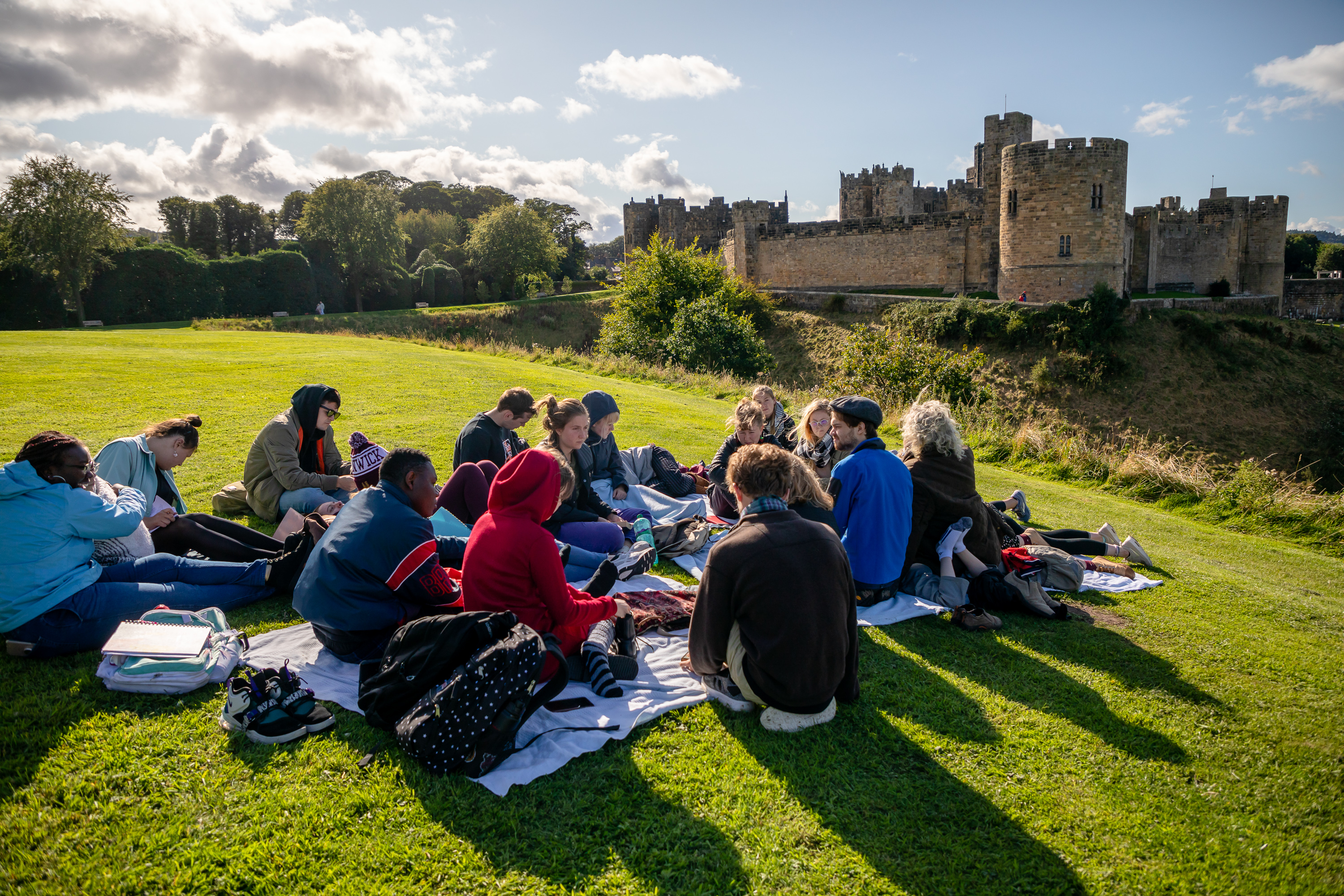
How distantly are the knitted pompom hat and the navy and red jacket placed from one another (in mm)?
2582

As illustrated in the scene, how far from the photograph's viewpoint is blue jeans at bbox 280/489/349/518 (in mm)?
5953

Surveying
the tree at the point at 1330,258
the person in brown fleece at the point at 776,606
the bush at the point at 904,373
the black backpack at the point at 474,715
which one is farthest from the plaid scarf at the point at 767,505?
the tree at the point at 1330,258

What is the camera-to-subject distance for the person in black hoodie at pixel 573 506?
561cm

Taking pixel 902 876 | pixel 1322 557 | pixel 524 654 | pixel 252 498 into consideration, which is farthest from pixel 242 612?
pixel 1322 557

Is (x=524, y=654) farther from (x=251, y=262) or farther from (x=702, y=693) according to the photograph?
(x=251, y=262)

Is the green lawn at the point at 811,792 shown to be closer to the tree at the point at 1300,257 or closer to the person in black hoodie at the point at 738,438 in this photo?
the person in black hoodie at the point at 738,438

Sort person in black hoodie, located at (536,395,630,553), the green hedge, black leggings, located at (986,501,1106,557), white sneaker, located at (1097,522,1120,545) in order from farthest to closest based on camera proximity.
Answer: the green hedge < white sneaker, located at (1097,522,1120,545) < black leggings, located at (986,501,1106,557) < person in black hoodie, located at (536,395,630,553)

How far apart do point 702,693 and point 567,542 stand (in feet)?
7.24

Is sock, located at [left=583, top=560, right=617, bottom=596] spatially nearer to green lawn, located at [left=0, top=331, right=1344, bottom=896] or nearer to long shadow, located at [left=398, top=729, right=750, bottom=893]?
green lawn, located at [left=0, top=331, right=1344, bottom=896]

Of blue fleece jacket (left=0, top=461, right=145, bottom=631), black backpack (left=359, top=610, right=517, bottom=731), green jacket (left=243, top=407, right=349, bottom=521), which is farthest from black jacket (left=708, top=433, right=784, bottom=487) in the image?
blue fleece jacket (left=0, top=461, right=145, bottom=631)

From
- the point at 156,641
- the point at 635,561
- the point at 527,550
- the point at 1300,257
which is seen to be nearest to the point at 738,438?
the point at 635,561

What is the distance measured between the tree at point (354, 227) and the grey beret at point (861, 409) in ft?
136

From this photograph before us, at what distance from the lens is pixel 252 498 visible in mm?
6215

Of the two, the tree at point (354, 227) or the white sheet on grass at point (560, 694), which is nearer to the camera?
the white sheet on grass at point (560, 694)
